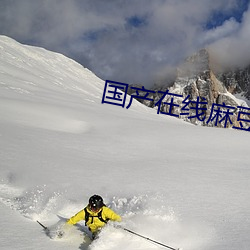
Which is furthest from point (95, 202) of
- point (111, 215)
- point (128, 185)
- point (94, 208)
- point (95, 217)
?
point (128, 185)

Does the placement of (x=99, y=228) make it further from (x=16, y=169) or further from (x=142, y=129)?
(x=142, y=129)

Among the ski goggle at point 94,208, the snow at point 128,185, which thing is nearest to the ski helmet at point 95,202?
the ski goggle at point 94,208

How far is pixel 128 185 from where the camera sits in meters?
7.38

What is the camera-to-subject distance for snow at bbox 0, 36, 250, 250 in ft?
16.7

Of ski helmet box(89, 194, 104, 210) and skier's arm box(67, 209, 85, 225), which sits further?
skier's arm box(67, 209, 85, 225)

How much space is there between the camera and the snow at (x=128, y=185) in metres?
5.09

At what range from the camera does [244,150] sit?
11.7 meters

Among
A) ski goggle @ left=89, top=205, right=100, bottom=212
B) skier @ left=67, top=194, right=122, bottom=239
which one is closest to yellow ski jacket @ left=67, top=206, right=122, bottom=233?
skier @ left=67, top=194, right=122, bottom=239

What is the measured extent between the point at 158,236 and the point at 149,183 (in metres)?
2.37

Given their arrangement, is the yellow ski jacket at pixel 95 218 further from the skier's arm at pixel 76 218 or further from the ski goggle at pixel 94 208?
the ski goggle at pixel 94 208

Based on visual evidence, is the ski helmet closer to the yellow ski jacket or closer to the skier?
the skier

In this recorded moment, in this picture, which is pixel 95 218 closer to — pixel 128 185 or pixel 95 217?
pixel 95 217

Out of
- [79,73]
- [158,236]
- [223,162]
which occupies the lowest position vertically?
[158,236]

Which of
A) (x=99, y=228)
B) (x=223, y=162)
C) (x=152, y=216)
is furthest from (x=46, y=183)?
(x=223, y=162)
